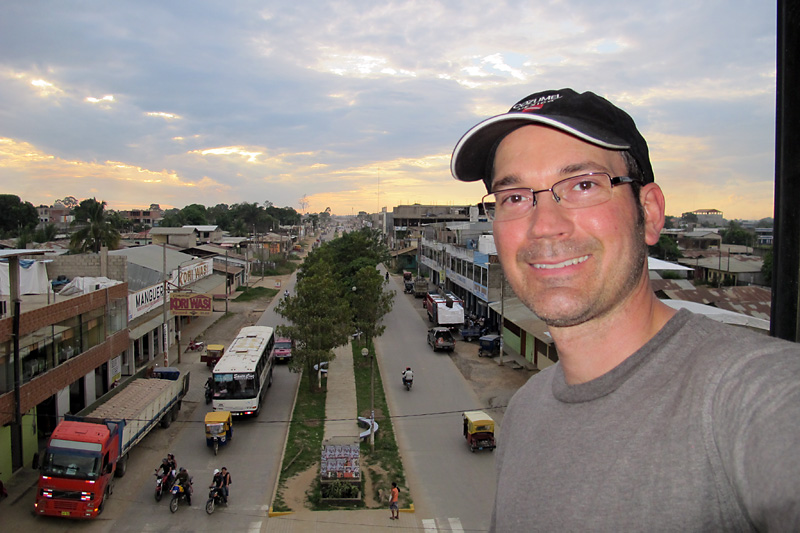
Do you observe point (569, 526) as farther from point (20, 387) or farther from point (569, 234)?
point (20, 387)

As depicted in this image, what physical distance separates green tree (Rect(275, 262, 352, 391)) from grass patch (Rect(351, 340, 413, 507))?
2.72 meters

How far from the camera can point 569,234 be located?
1.73 m

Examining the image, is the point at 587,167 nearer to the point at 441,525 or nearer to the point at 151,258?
the point at 441,525

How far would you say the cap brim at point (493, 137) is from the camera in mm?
1621

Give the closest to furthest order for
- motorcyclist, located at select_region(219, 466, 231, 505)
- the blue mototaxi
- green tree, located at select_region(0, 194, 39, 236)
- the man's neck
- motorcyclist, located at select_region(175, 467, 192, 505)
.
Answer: the man's neck < motorcyclist, located at select_region(175, 467, 192, 505) < motorcyclist, located at select_region(219, 466, 231, 505) < the blue mototaxi < green tree, located at select_region(0, 194, 39, 236)

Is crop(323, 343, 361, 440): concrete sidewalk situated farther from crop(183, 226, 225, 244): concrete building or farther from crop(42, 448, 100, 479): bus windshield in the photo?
crop(183, 226, 225, 244): concrete building

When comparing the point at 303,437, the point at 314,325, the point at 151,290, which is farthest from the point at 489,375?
the point at 151,290

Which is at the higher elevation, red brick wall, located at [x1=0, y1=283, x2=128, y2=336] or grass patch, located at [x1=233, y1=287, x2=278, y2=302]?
red brick wall, located at [x1=0, y1=283, x2=128, y2=336]

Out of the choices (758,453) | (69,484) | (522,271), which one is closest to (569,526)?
(758,453)

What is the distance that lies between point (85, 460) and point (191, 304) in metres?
13.2

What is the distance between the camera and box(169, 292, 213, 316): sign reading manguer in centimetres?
2605

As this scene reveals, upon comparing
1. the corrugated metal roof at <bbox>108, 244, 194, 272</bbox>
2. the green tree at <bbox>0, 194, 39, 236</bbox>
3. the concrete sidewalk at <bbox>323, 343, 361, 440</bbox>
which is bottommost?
the concrete sidewalk at <bbox>323, 343, 361, 440</bbox>

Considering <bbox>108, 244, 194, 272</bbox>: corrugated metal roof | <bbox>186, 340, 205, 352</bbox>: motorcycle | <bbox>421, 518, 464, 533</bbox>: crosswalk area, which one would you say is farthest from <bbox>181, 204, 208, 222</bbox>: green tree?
<bbox>421, 518, 464, 533</bbox>: crosswalk area

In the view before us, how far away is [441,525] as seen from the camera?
13.5m
